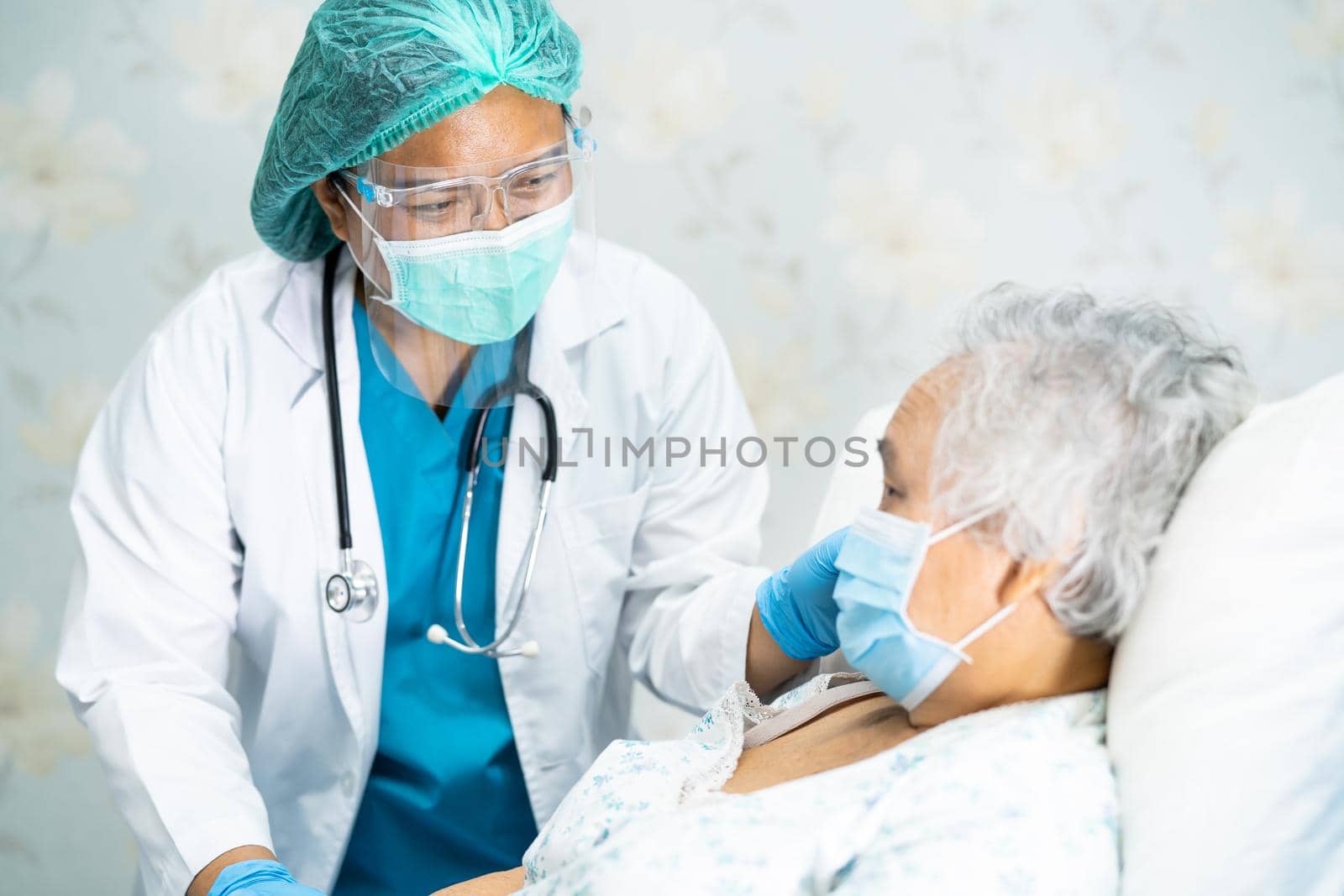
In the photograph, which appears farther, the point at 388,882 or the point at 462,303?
the point at 388,882

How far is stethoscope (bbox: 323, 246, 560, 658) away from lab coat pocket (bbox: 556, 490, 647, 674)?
50 millimetres

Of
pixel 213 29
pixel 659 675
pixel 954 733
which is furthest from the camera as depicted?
pixel 213 29

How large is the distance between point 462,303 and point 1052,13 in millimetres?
1095

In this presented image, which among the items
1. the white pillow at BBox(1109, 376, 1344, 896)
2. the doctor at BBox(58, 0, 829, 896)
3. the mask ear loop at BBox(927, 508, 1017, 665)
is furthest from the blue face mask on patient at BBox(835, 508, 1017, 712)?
the doctor at BBox(58, 0, 829, 896)

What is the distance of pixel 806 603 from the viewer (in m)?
1.17

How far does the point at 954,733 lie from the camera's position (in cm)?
90

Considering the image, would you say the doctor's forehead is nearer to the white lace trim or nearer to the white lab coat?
the white lab coat

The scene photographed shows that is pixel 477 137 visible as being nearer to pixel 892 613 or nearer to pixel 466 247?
pixel 466 247

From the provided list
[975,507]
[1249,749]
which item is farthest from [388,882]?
[1249,749]

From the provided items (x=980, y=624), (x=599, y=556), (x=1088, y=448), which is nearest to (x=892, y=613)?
(x=980, y=624)

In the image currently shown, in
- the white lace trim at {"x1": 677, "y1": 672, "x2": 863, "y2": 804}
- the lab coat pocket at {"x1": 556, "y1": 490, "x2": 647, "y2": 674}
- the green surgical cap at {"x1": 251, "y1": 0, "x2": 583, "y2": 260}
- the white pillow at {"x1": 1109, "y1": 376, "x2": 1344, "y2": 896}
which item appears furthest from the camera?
the lab coat pocket at {"x1": 556, "y1": 490, "x2": 647, "y2": 674}

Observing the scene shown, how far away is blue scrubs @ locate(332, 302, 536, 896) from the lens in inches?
53.9

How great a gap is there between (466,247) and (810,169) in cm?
78

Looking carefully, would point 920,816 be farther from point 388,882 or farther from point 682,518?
point 388,882
